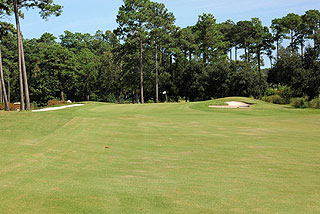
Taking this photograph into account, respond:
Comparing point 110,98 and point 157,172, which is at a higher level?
point 157,172

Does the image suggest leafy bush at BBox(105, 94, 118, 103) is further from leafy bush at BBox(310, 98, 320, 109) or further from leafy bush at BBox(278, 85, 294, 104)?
leafy bush at BBox(310, 98, 320, 109)

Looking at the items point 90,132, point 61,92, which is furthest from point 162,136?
point 61,92

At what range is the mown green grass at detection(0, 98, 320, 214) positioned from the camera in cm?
474

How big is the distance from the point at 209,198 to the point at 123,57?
59.3 meters

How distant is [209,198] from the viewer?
5.09 metres

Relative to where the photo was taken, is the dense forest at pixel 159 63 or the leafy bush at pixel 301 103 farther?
the dense forest at pixel 159 63

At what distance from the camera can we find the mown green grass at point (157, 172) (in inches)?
187

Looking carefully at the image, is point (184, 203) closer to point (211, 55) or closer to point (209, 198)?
point (209, 198)

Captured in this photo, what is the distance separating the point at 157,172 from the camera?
23.2ft

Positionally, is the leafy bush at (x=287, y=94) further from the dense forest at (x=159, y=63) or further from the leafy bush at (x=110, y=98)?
the leafy bush at (x=110, y=98)

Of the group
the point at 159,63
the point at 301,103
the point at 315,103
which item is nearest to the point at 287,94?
the point at 301,103

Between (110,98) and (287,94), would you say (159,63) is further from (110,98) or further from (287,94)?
(287,94)

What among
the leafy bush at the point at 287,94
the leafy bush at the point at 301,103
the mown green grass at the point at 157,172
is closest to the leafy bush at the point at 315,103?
the leafy bush at the point at 301,103

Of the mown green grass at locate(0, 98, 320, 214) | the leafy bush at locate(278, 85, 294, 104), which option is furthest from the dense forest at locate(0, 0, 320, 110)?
the mown green grass at locate(0, 98, 320, 214)
